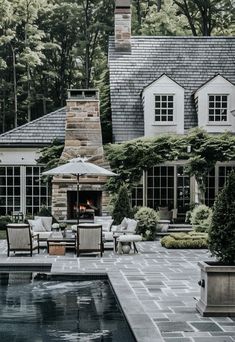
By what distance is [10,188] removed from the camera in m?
27.2

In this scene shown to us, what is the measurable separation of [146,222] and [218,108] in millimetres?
7169

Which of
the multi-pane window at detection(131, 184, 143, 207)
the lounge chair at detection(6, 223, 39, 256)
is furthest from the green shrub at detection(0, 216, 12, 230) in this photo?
the lounge chair at detection(6, 223, 39, 256)

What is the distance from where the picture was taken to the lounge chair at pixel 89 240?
16812 mm

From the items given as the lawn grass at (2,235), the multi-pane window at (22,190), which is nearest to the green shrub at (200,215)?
the lawn grass at (2,235)

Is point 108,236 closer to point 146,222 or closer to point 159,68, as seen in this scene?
point 146,222

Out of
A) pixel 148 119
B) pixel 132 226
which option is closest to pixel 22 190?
pixel 148 119

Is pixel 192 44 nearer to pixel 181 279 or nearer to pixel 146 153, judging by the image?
pixel 146 153

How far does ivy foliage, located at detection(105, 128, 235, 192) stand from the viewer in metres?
24.2

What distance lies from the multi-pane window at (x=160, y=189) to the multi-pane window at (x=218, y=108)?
2.91 m

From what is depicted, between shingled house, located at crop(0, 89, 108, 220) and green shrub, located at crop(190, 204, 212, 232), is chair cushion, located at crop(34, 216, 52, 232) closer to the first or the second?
shingled house, located at crop(0, 89, 108, 220)

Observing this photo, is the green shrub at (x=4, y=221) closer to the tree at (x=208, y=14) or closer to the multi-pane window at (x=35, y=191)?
the multi-pane window at (x=35, y=191)

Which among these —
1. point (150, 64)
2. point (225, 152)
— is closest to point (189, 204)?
point (225, 152)

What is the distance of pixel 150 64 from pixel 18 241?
1365cm

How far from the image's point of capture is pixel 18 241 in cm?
1716
